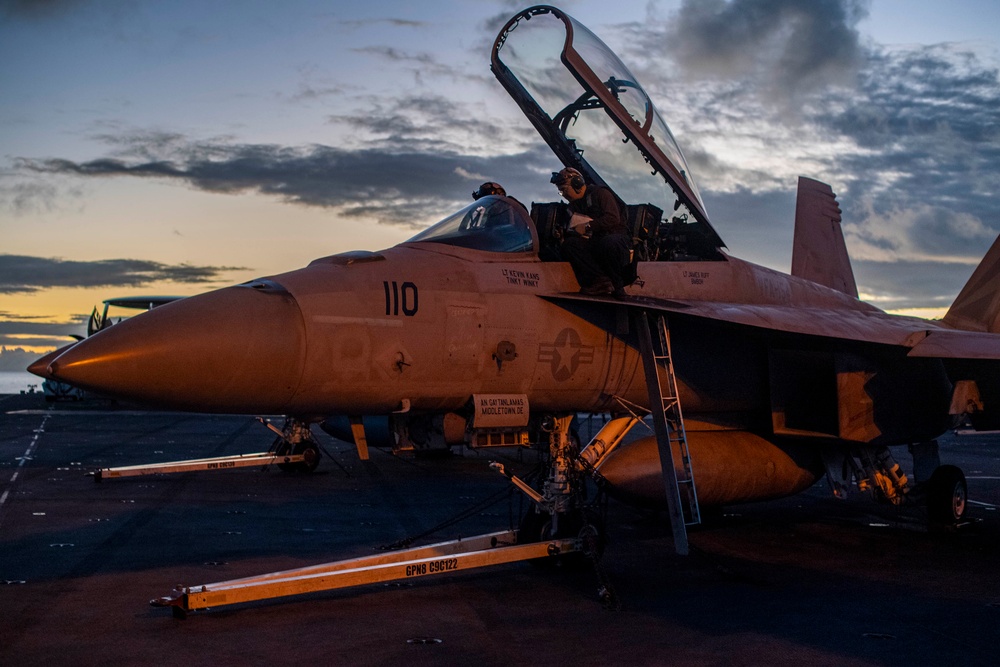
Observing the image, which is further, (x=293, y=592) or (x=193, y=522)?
(x=193, y=522)

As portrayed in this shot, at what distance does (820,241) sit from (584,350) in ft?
25.1

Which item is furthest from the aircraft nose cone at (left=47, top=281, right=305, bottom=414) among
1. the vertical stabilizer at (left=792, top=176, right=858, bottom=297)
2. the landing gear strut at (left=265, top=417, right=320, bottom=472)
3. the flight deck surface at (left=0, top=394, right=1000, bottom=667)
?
the vertical stabilizer at (left=792, top=176, right=858, bottom=297)

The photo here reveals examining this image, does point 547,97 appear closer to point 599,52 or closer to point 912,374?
point 599,52

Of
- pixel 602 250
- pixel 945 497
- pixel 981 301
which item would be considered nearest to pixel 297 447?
pixel 602 250

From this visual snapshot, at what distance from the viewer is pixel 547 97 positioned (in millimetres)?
9211

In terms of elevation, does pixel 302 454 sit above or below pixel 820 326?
below

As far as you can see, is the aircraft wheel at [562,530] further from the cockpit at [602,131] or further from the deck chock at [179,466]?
Answer: the deck chock at [179,466]

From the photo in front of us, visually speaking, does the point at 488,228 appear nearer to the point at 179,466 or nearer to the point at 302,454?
the point at 179,466

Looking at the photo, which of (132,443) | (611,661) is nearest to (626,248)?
(611,661)

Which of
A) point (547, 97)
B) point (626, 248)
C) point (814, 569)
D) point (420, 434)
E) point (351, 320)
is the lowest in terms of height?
point (814, 569)

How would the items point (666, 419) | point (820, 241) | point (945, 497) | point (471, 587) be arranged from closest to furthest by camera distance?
point (471, 587), point (666, 419), point (945, 497), point (820, 241)

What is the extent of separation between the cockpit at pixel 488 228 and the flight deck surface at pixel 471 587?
2549 mm

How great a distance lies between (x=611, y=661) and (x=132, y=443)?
62.3ft

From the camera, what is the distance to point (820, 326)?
8.28 meters
